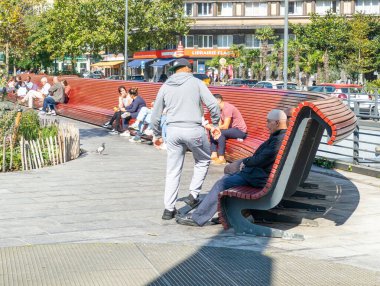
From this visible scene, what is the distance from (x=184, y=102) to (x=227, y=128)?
6.34 m

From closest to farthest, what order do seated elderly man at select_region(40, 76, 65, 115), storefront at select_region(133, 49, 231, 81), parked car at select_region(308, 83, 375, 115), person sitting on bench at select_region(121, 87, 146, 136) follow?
1. person sitting on bench at select_region(121, 87, 146, 136)
2. seated elderly man at select_region(40, 76, 65, 115)
3. parked car at select_region(308, 83, 375, 115)
4. storefront at select_region(133, 49, 231, 81)

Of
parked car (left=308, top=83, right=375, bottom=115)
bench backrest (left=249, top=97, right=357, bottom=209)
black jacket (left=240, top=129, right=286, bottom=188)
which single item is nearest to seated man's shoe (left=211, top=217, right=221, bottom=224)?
black jacket (left=240, top=129, right=286, bottom=188)

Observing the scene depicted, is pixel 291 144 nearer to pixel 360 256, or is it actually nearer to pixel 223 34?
pixel 360 256

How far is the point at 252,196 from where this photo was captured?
26.8 feet

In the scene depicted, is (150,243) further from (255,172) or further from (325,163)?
(325,163)

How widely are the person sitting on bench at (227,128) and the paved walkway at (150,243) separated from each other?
8.78 ft

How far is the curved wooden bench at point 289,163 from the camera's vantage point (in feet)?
25.2

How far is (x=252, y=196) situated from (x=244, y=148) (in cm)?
603

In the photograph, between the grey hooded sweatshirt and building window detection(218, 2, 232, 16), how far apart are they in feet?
305

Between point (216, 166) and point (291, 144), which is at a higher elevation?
point (291, 144)

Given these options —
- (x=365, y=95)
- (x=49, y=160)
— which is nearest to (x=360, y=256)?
(x=49, y=160)

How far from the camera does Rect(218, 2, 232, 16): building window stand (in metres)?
101

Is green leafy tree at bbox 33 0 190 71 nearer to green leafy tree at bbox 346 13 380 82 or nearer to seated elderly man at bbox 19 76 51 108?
green leafy tree at bbox 346 13 380 82

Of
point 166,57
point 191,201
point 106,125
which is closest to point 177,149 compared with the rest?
point 191,201
